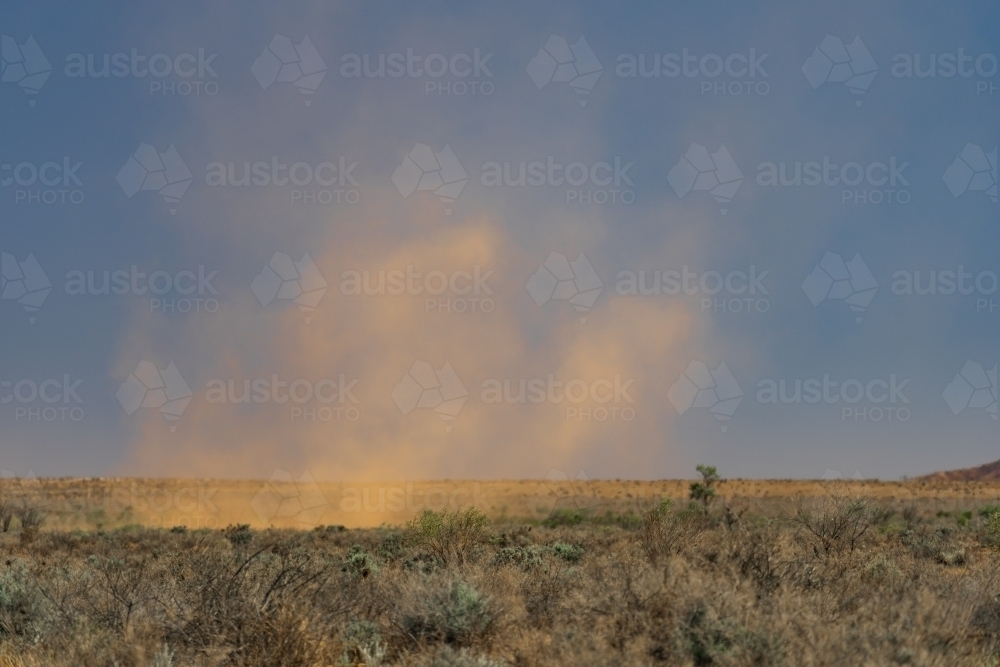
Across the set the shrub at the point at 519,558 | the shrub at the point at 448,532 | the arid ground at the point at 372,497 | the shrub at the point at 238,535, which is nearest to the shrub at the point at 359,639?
the shrub at the point at 448,532

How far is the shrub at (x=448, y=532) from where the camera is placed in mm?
17766

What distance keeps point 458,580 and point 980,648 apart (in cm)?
565

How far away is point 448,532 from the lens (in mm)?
19188

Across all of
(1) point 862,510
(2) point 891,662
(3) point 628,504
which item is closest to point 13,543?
(1) point 862,510

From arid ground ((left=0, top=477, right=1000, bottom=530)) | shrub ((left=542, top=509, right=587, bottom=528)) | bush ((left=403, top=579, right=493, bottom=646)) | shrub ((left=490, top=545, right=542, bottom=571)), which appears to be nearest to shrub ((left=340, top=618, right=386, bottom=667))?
bush ((left=403, top=579, right=493, bottom=646))

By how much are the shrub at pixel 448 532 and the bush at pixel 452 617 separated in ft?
20.8

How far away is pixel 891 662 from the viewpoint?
6.51m

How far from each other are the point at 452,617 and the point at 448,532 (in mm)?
10338

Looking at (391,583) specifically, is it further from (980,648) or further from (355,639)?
(980,648)

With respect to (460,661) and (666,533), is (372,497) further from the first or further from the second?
(460,661)

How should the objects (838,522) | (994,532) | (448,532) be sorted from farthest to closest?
(994,532), (448,532), (838,522)

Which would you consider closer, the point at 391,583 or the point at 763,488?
the point at 391,583

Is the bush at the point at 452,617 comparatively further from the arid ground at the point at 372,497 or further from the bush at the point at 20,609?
the arid ground at the point at 372,497

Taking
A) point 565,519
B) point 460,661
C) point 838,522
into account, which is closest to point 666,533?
point 838,522
